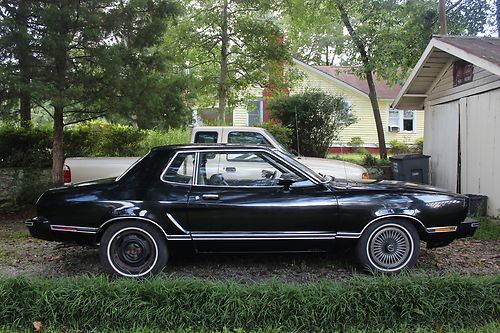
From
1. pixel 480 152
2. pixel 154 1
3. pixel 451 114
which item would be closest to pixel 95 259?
pixel 154 1

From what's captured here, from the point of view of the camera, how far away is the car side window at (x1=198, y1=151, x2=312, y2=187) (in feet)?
17.1

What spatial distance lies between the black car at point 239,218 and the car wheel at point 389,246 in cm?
1

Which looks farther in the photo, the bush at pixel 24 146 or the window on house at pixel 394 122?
the window on house at pixel 394 122

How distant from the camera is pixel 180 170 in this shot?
525 cm

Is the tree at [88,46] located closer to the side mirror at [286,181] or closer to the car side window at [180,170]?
the car side window at [180,170]

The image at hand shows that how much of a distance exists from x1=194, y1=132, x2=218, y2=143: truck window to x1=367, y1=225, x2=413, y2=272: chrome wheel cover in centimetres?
447

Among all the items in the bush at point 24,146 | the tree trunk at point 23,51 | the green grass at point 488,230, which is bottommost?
the green grass at point 488,230

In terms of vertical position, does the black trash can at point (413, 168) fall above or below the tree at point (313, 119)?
below

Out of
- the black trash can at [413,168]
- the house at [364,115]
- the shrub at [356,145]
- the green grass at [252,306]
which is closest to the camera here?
the green grass at [252,306]

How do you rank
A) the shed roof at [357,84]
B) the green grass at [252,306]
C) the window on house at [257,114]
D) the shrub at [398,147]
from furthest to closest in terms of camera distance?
the shed roof at [357,84], the window on house at [257,114], the shrub at [398,147], the green grass at [252,306]

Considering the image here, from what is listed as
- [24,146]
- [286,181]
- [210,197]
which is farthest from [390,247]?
[24,146]

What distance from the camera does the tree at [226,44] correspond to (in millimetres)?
→ 15070

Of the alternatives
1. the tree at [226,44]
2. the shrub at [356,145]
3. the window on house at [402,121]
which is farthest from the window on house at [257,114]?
the window on house at [402,121]

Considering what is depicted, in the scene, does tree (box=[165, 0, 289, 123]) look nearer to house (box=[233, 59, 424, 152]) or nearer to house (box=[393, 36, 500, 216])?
house (box=[393, 36, 500, 216])
